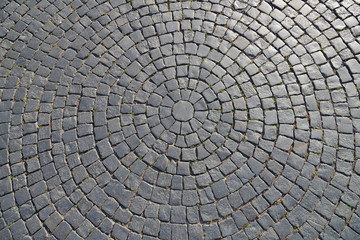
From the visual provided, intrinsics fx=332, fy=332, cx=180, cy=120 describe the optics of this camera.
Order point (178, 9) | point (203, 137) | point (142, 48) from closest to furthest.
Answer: point (203, 137)
point (142, 48)
point (178, 9)

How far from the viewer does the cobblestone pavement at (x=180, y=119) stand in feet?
13.7

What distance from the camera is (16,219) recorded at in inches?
168

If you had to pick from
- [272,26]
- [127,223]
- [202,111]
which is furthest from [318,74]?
[127,223]

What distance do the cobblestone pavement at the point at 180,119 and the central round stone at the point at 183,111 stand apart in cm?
2

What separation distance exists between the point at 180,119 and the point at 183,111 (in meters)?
0.14

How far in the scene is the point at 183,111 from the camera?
4.86 meters

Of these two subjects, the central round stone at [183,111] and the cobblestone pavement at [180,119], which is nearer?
the cobblestone pavement at [180,119]

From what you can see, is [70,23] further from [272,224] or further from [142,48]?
[272,224]

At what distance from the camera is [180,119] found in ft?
15.8

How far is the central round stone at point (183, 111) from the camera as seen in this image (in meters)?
4.81

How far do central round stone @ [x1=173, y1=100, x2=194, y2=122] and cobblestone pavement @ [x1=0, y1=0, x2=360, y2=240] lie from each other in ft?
0.07

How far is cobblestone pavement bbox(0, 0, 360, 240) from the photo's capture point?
4.18m

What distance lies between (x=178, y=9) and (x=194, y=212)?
3.48 m

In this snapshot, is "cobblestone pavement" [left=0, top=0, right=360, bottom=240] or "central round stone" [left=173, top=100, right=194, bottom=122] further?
"central round stone" [left=173, top=100, right=194, bottom=122]
